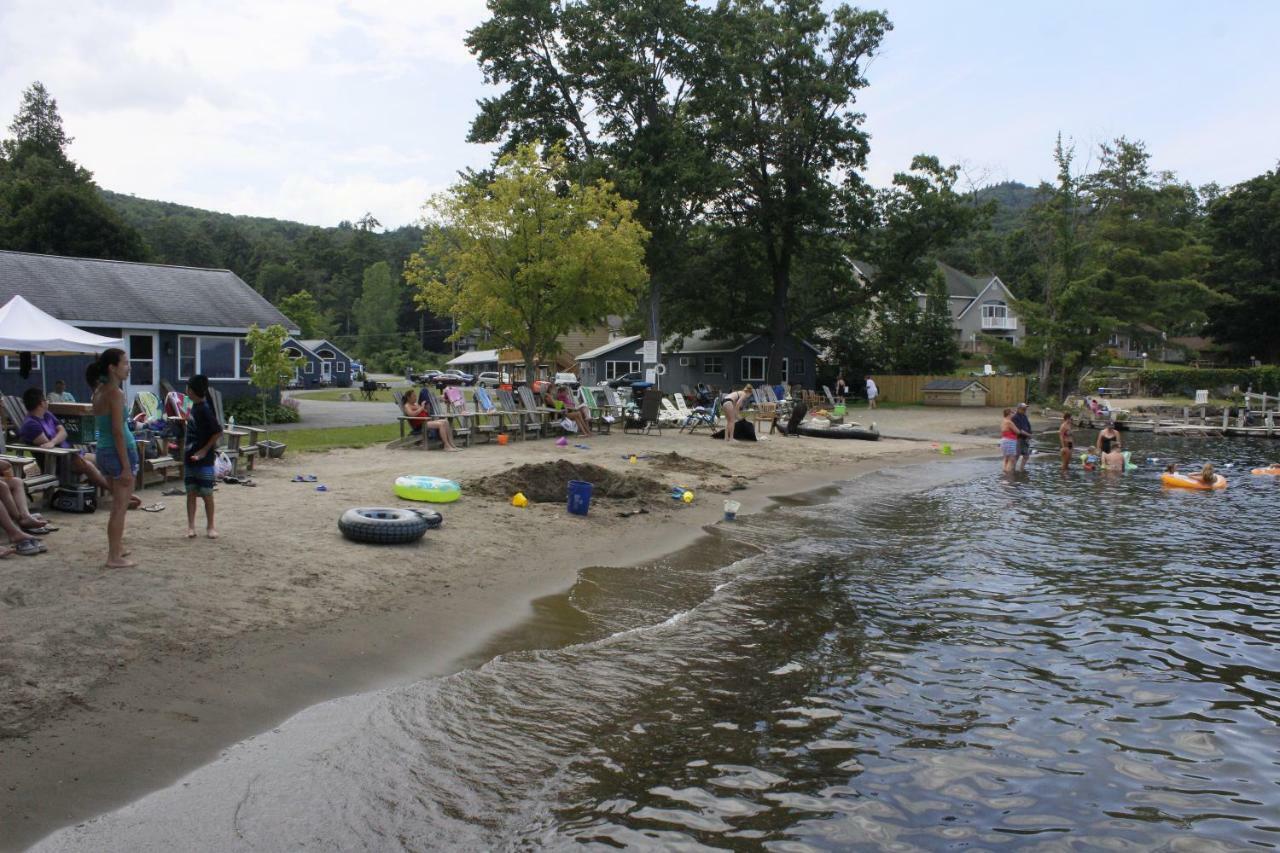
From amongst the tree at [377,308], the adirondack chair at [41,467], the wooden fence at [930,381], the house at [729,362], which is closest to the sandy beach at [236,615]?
the adirondack chair at [41,467]

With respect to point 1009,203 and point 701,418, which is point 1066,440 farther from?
point 1009,203

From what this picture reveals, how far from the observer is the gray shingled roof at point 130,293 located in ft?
80.9

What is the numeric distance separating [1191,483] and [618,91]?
25415 millimetres

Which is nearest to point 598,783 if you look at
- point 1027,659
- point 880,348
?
point 1027,659

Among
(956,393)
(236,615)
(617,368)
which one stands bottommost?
(236,615)

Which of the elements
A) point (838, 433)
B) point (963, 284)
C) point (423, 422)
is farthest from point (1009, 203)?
point (423, 422)

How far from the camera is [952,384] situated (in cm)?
4694

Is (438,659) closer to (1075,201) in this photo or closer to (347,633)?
(347,633)

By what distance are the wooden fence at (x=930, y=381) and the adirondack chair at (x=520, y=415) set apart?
32.3 metres

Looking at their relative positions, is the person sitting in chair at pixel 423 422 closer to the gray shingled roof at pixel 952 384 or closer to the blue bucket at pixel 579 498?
the blue bucket at pixel 579 498

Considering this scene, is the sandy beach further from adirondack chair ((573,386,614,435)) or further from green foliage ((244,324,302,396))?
adirondack chair ((573,386,614,435))

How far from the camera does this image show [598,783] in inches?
206

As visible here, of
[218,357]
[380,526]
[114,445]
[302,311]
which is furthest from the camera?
[302,311]

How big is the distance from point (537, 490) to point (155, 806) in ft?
29.2
